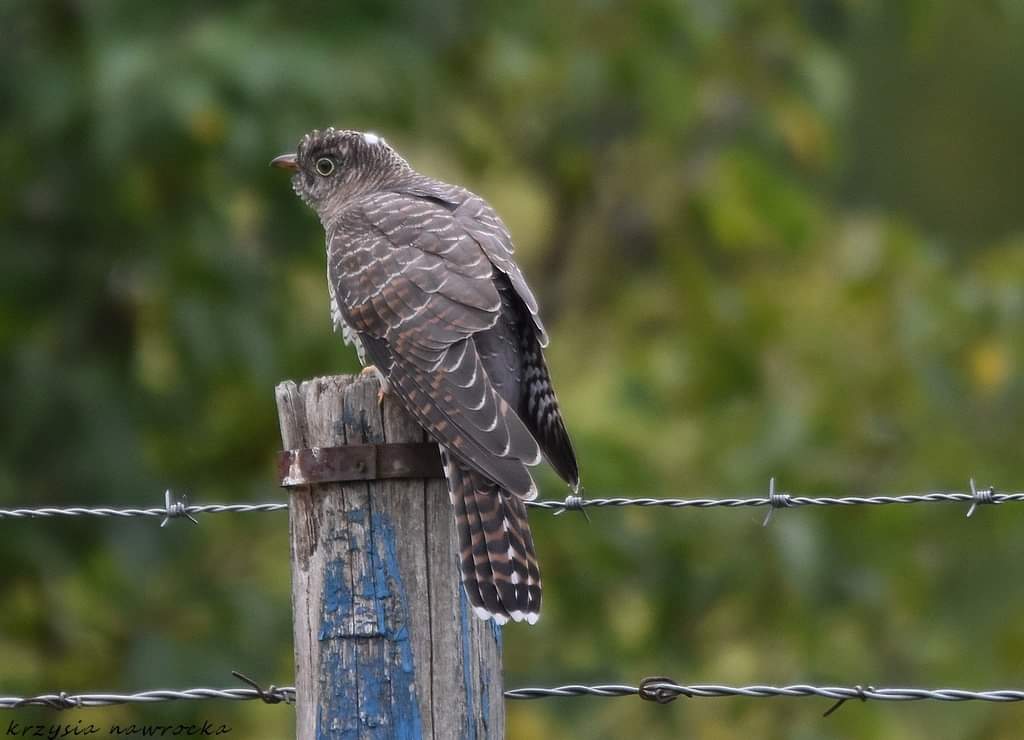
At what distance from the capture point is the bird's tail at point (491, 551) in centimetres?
307

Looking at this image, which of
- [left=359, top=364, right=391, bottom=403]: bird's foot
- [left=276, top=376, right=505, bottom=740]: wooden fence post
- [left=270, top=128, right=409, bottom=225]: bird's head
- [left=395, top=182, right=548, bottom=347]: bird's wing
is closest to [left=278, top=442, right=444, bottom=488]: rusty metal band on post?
[left=276, top=376, right=505, bottom=740]: wooden fence post

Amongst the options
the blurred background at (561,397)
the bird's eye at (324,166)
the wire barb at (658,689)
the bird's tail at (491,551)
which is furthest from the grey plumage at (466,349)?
the blurred background at (561,397)

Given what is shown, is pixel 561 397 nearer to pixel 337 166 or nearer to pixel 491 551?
pixel 337 166

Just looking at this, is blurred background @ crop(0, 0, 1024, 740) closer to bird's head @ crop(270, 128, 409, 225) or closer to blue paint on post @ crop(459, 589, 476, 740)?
bird's head @ crop(270, 128, 409, 225)

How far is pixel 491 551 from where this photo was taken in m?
3.16

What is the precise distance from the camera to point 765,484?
7004mm

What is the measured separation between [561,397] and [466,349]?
3776mm

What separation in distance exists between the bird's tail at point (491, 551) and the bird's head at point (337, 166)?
2.22 meters

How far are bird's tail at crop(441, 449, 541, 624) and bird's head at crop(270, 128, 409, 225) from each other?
7.29ft

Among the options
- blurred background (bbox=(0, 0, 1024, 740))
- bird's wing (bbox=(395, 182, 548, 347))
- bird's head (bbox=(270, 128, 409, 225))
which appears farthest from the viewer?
blurred background (bbox=(0, 0, 1024, 740))

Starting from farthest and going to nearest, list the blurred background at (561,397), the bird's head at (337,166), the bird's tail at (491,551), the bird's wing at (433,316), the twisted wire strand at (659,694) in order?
the blurred background at (561,397) → the bird's head at (337,166) → the bird's wing at (433,316) → the bird's tail at (491,551) → the twisted wire strand at (659,694)

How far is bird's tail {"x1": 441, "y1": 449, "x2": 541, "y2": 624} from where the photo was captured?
121 inches

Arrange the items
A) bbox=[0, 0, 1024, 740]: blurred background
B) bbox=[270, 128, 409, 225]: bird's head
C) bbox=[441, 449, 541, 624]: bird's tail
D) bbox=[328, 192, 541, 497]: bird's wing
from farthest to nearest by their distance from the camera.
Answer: bbox=[0, 0, 1024, 740]: blurred background → bbox=[270, 128, 409, 225]: bird's head → bbox=[328, 192, 541, 497]: bird's wing → bbox=[441, 449, 541, 624]: bird's tail

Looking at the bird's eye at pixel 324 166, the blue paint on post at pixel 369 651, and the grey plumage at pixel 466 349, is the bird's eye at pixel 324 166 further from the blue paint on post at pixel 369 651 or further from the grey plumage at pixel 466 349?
the blue paint on post at pixel 369 651
